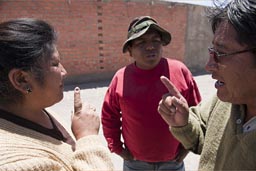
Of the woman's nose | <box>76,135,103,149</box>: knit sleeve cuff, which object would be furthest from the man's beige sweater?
<box>76,135,103,149</box>: knit sleeve cuff

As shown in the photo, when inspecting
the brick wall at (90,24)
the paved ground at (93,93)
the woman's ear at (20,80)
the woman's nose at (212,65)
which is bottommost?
the paved ground at (93,93)

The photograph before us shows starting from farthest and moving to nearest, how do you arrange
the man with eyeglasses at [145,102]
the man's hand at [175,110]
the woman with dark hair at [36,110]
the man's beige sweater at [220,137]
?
the man with eyeglasses at [145,102] → the man's hand at [175,110] → the man's beige sweater at [220,137] → the woman with dark hair at [36,110]

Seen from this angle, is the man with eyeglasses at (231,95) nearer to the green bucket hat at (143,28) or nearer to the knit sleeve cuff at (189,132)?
the knit sleeve cuff at (189,132)

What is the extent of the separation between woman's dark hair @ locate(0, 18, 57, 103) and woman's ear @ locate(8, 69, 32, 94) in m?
0.02

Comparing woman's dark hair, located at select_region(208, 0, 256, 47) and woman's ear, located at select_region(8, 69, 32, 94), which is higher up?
woman's dark hair, located at select_region(208, 0, 256, 47)

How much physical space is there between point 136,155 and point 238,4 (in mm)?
1792

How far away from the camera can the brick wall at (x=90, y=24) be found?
855 cm

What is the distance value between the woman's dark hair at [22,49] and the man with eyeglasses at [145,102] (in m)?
1.26

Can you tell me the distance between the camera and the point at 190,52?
38.4 feet

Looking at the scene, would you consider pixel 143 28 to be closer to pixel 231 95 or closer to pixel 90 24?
pixel 231 95

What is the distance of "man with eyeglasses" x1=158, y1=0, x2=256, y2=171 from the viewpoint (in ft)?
4.63

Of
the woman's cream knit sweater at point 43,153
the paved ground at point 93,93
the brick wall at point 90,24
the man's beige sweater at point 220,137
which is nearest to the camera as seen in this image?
the woman's cream knit sweater at point 43,153

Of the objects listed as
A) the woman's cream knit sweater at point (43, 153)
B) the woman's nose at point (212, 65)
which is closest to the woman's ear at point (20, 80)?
the woman's cream knit sweater at point (43, 153)

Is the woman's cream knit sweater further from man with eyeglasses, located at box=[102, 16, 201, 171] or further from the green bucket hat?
the green bucket hat
